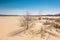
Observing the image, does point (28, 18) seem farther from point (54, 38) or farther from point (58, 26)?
point (54, 38)

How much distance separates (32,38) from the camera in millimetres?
2996

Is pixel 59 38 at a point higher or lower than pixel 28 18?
→ lower

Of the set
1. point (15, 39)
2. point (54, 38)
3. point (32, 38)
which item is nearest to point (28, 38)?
point (32, 38)

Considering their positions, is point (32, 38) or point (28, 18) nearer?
point (32, 38)

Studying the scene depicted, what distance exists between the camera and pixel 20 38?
2988 mm

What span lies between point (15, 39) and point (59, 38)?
1.38m

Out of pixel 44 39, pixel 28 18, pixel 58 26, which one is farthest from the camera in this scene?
pixel 28 18

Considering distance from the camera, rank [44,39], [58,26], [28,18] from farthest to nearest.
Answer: [28,18] < [58,26] < [44,39]

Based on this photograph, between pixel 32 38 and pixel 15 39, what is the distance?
20.6 inches

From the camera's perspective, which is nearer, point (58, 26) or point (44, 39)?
point (44, 39)

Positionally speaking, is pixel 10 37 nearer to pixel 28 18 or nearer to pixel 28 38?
pixel 28 38

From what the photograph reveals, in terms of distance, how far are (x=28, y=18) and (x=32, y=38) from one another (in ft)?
9.89

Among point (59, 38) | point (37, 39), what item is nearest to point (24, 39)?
point (37, 39)

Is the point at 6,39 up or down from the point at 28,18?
down
